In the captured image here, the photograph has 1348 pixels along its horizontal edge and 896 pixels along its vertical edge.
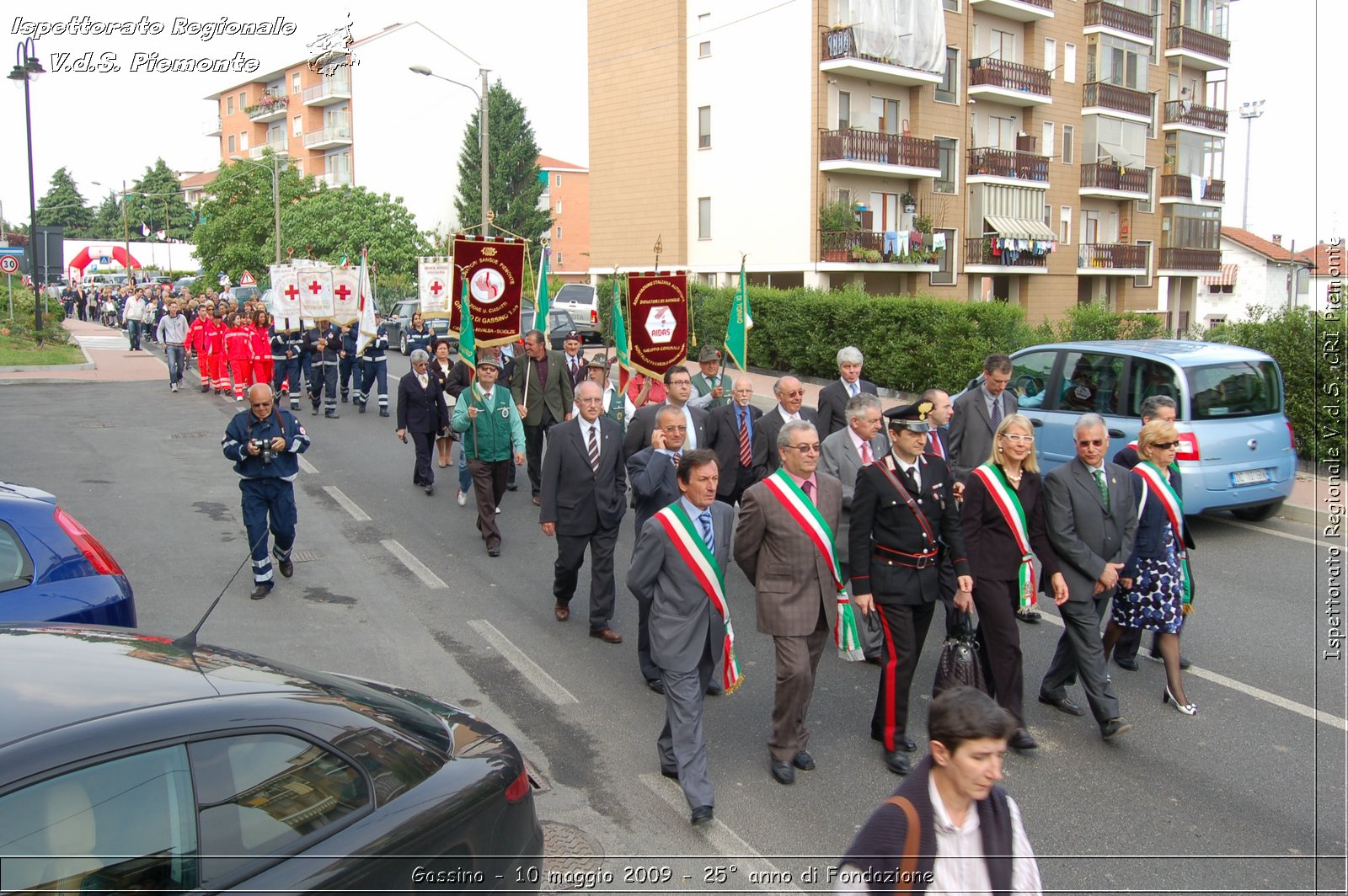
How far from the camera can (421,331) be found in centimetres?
2202

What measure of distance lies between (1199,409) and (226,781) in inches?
393

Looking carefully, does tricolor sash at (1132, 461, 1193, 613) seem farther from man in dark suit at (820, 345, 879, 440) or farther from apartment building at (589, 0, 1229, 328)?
apartment building at (589, 0, 1229, 328)

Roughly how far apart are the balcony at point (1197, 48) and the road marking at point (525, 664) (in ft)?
175

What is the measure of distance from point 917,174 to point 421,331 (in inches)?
920

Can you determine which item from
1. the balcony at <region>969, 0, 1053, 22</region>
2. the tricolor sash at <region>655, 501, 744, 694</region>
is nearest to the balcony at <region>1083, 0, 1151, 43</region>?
the balcony at <region>969, 0, 1053, 22</region>

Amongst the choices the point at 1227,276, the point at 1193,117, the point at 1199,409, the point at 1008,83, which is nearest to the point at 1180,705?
the point at 1199,409

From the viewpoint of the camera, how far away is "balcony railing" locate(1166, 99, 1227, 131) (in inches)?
2036

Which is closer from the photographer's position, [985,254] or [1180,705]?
[1180,705]

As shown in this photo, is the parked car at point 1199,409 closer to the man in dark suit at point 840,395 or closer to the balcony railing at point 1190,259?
the man in dark suit at point 840,395

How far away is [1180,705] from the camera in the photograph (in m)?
6.55

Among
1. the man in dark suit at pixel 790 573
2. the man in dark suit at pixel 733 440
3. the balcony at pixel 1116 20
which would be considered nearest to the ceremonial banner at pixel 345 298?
the man in dark suit at pixel 733 440

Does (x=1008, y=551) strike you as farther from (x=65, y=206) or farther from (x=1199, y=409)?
(x=65, y=206)

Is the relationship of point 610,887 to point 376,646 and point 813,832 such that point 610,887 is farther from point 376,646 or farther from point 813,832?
point 376,646

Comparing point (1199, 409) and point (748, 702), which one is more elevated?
point (1199, 409)
